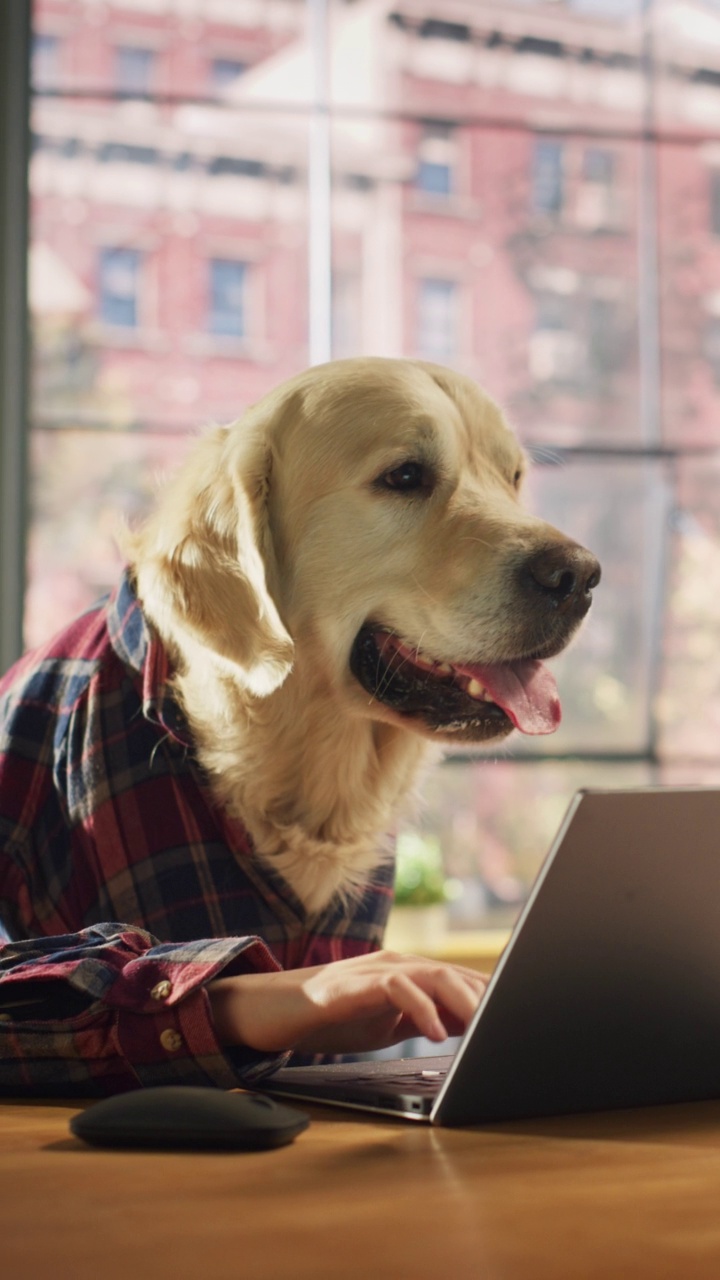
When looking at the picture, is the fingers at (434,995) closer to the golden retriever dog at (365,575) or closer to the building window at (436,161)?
the golden retriever dog at (365,575)

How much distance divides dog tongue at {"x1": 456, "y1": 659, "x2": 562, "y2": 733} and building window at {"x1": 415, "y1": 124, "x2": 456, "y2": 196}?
261cm

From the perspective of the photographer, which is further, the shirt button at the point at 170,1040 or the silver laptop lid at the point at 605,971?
the shirt button at the point at 170,1040

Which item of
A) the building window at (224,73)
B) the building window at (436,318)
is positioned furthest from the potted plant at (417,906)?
the building window at (224,73)

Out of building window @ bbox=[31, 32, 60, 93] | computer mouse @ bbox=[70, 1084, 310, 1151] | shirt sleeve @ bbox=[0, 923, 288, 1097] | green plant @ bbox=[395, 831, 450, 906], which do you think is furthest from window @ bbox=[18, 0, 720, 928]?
computer mouse @ bbox=[70, 1084, 310, 1151]

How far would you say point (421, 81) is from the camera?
3775 millimetres

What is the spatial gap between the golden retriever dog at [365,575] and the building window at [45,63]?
2511mm

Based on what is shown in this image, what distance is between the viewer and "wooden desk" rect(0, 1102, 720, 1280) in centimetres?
52

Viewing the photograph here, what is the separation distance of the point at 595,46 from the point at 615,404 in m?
0.99

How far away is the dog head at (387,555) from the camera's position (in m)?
1.39

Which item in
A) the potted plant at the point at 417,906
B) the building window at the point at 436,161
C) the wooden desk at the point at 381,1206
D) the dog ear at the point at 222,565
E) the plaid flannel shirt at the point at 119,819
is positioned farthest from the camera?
the building window at the point at 436,161

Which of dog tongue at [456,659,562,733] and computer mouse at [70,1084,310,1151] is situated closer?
computer mouse at [70,1084,310,1151]

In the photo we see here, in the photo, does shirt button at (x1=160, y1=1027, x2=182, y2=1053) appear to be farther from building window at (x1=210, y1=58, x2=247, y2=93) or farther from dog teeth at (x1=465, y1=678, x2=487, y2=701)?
building window at (x1=210, y1=58, x2=247, y2=93)

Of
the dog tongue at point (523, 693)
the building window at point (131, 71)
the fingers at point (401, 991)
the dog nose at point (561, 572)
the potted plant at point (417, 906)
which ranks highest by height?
the building window at point (131, 71)

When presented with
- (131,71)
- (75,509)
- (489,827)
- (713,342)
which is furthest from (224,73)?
(489,827)
